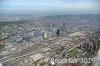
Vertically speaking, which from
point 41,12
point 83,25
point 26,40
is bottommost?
point 26,40

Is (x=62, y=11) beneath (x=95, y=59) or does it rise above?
above

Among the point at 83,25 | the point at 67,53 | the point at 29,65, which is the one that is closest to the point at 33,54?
the point at 29,65

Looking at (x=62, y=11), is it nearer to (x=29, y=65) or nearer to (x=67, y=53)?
(x=67, y=53)

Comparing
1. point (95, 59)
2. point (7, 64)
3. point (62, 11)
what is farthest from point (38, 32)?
point (95, 59)

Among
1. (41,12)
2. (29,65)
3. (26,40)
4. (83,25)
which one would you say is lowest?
(29,65)

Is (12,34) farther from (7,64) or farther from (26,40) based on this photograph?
(7,64)

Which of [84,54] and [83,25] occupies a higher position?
[83,25]
